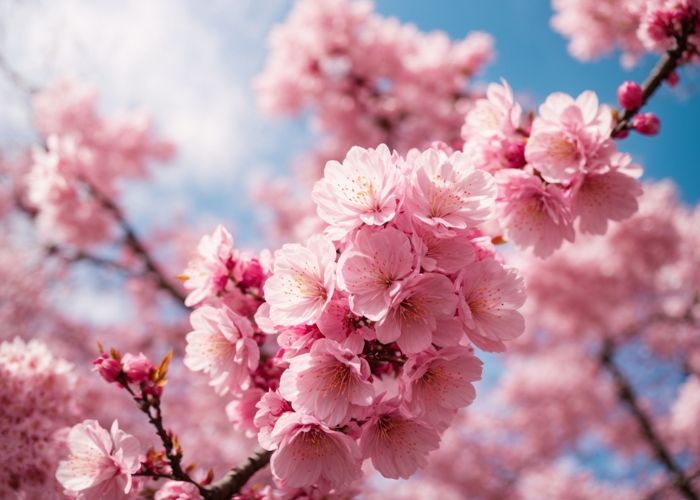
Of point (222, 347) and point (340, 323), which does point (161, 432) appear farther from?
point (340, 323)

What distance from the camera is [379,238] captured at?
1332 mm

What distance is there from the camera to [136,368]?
164 centimetres

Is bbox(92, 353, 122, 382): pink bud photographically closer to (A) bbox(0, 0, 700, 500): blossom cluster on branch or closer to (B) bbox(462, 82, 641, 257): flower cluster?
(A) bbox(0, 0, 700, 500): blossom cluster on branch

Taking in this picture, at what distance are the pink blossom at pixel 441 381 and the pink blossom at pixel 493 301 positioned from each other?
0.30 feet

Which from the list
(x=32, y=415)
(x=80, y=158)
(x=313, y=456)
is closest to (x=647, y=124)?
(x=313, y=456)

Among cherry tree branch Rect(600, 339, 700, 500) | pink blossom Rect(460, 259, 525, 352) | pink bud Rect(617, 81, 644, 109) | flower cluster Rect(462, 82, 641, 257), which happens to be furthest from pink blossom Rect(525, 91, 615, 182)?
cherry tree branch Rect(600, 339, 700, 500)

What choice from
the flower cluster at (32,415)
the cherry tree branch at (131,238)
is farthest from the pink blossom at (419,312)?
the cherry tree branch at (131,238)

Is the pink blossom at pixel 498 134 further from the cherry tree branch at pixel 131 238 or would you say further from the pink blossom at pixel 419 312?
the cherry tree branch at pixel 131 238

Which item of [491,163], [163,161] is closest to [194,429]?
[163,161]

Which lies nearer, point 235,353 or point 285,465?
point 285,465

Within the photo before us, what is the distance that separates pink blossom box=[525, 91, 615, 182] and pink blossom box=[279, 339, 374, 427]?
100 centimetres

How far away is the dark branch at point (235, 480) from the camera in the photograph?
166 centimetres

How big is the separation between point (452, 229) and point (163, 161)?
677 centimetres

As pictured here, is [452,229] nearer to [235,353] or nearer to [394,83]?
[235,353]
